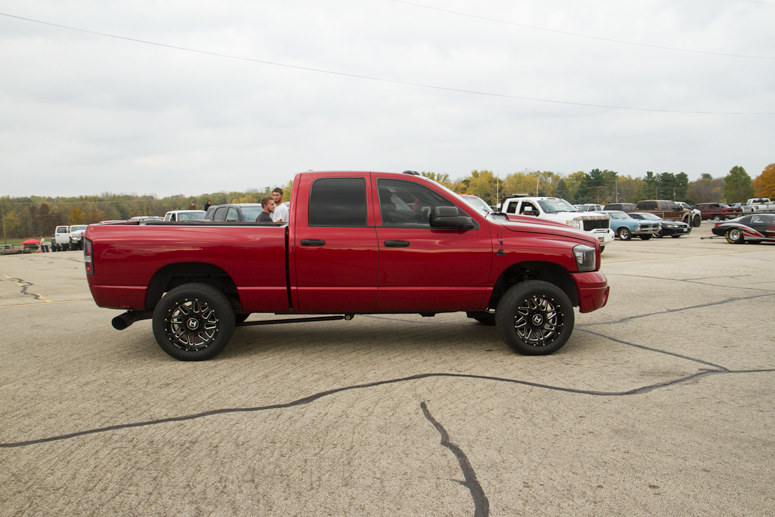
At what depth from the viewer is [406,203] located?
5574 mm

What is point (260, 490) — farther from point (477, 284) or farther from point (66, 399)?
point (477, 284)

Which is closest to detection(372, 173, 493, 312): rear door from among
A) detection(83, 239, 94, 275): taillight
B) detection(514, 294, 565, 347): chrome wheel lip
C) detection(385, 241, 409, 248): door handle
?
detection(385, 241, 409, 248): door handle

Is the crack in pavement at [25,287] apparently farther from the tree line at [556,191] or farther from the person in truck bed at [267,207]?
the tree line at [556,191]

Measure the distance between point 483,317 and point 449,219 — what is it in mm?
2080

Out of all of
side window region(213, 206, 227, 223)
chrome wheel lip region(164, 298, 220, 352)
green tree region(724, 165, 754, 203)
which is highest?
green tree region(724, 165, 754, 203)

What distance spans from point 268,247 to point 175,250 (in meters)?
0.94

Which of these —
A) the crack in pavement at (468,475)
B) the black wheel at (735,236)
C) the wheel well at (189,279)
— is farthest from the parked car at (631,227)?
the crack in pavement at (468,475)

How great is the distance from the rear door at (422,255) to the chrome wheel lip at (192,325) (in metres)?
1.73

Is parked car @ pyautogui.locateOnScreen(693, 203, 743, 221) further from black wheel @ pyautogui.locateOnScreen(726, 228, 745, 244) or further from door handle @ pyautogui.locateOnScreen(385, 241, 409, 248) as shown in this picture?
door handle @ pyautogui.locateOnScreen(385, 241, 409, 248)

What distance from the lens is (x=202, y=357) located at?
5383 mm

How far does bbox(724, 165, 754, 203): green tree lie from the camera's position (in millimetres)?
124688

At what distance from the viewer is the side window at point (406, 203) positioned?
549 centimetres

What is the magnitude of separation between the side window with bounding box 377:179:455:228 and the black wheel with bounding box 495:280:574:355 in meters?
1.17

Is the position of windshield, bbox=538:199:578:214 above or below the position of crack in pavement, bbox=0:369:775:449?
above
